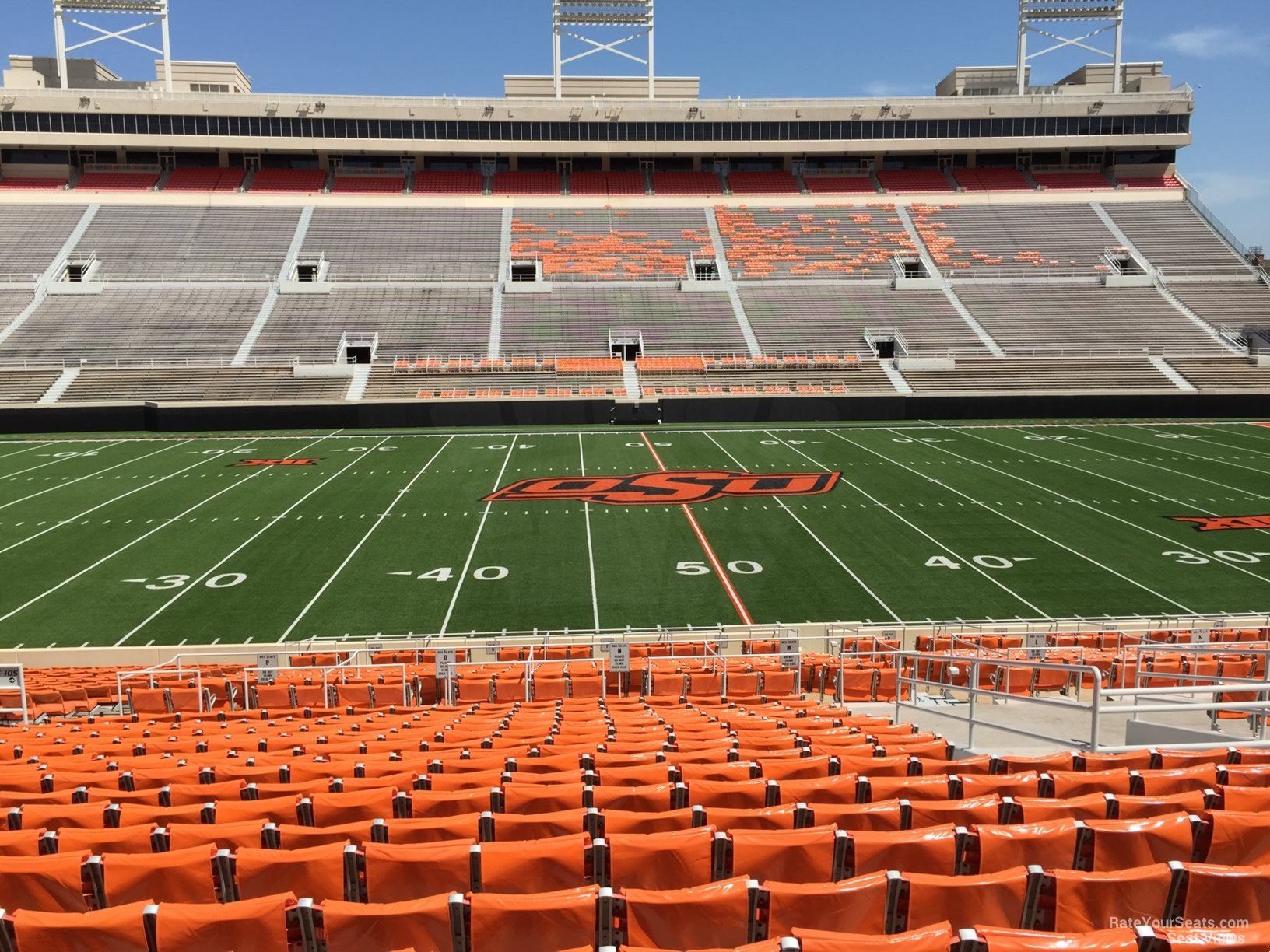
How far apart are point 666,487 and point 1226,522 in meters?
12.9

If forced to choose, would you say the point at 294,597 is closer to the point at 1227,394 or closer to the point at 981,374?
the point at 981,374

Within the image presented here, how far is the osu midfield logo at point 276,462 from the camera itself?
1055 inches

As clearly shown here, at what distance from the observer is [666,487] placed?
77.6 feet

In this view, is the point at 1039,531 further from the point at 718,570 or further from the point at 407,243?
the point at 407,243

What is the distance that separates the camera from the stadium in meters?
3.72

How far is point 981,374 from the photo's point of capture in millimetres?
38469

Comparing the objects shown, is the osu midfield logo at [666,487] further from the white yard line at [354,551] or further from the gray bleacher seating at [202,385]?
the gray bleacher seating at [202,385]

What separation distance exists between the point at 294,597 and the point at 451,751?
33.9 feet

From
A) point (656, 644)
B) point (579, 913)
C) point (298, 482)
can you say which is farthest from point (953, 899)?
point (298, 482)

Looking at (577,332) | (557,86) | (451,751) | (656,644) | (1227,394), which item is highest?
(557,86)

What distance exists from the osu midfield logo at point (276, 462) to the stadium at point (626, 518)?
180mm

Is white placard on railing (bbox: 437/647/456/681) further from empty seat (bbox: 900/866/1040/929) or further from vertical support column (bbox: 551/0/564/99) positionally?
vertical support column (bbox: 551/0/564/99)

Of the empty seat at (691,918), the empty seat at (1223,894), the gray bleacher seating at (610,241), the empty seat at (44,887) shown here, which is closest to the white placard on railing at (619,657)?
the empty seat at (44,887)

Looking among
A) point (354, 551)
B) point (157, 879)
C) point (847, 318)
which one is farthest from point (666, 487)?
point (847, 318)
